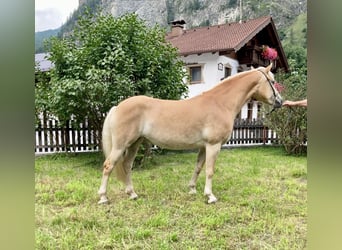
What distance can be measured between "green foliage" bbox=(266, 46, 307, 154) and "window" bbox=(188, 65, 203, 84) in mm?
736

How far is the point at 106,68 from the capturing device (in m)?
2.36

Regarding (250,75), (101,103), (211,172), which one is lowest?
(211,172)

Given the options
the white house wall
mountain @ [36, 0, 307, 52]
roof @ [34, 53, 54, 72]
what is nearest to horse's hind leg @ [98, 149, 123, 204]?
the white house wall

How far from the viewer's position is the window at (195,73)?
2494mm

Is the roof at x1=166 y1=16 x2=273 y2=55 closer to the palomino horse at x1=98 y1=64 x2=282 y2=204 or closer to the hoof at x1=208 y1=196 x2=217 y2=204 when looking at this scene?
the palomino horse at x1=98 y1=64 x2=282 y2=204

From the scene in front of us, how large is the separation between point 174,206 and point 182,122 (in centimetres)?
53

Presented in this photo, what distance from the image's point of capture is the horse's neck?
6.31 feet

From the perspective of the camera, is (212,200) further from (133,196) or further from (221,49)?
(221,49)

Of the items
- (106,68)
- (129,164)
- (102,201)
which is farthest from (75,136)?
(102,201)

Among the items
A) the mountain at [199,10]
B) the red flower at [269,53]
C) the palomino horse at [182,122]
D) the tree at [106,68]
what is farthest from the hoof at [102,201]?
the red flower at [269,53]
